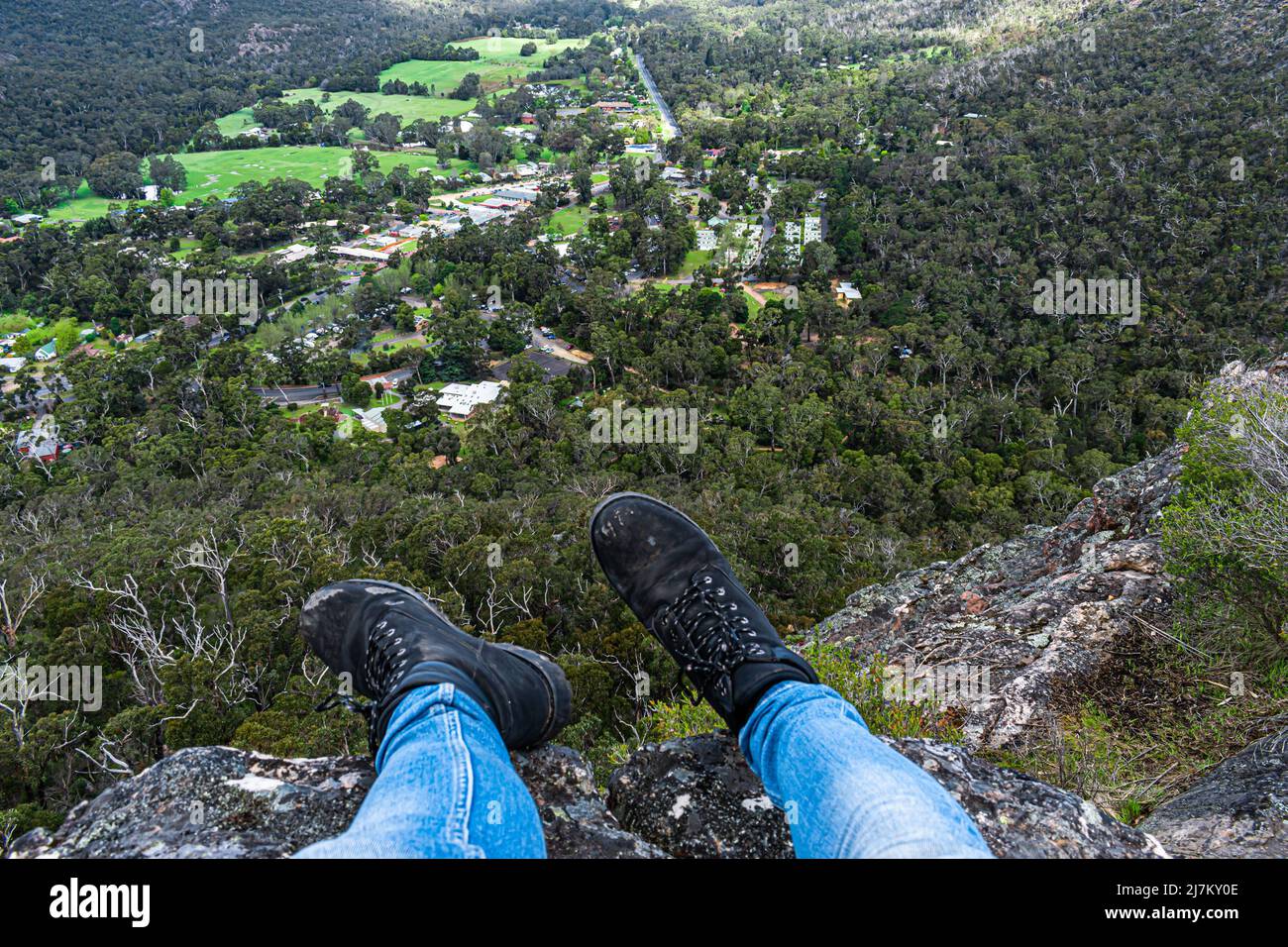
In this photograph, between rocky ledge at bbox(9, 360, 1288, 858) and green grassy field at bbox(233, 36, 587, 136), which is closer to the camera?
rocky ledge at bbox(9, 360, 1288, 858)

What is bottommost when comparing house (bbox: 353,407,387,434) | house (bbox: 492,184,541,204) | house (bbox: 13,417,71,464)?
house (bbox: 13,417,71,464)

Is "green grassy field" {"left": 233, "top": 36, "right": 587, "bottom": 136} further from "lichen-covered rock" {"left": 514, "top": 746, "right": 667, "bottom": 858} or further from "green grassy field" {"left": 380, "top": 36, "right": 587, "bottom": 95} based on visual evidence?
"lichen-covered rock" {"left": 514, "top": 746, "right": 667, "bottom": 858}

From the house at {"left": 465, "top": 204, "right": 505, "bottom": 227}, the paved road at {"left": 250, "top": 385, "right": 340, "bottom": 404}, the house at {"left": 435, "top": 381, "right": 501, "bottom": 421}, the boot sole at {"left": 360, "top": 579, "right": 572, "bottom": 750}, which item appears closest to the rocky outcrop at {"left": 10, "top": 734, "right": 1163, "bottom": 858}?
the boot sole at {"left": 360, "top": 579, "right": 572, "bottom": 750}

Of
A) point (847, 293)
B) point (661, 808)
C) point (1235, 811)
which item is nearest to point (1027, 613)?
point (1235, 811)

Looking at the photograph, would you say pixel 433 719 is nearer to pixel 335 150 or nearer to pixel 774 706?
pixel 774 706

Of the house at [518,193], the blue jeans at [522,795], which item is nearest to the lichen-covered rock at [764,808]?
the blue jeans at [522,795]

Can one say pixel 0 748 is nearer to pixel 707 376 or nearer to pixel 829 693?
pixel 829 693
